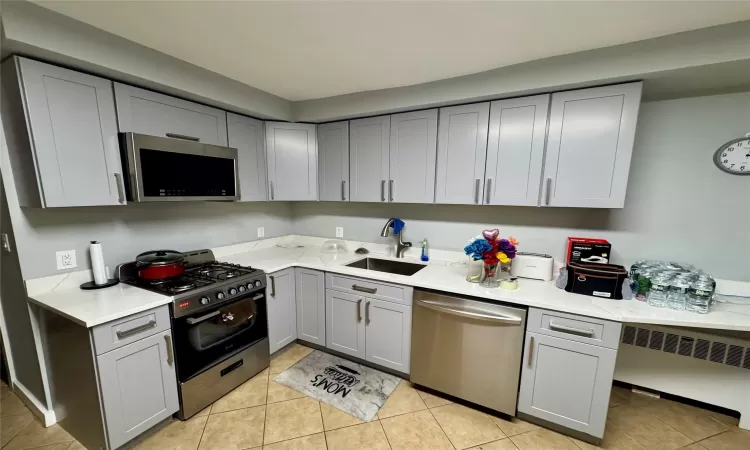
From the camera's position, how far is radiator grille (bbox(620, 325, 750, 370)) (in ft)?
5.88

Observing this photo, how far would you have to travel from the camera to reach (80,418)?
5.26 feet

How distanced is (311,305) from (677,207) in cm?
287

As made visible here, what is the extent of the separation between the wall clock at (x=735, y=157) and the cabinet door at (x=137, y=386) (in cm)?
364

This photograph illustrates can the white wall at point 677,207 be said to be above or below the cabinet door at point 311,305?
above

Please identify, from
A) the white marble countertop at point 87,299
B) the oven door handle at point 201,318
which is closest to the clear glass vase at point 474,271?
the oven door handle at point 201,318

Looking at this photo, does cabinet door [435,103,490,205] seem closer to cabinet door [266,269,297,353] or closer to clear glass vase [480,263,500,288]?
clear glass vase [480,263,500,288]

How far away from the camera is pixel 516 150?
2010 millimetres

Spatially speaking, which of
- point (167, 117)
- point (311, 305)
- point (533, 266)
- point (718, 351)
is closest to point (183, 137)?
point (167, 117)

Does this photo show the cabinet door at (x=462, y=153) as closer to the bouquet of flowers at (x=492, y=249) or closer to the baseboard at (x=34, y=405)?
the bouquet of flowers at (x=492, y=249)

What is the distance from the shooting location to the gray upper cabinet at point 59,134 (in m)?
1.43

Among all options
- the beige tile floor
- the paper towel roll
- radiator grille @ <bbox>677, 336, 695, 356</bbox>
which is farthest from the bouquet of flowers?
the paper towel roll

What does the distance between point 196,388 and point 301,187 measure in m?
1.83

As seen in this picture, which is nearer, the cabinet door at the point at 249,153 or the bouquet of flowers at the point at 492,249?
the bouquet of flowers at the point at 492,249

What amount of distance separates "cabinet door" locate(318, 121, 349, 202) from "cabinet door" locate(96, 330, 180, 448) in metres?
1.71
